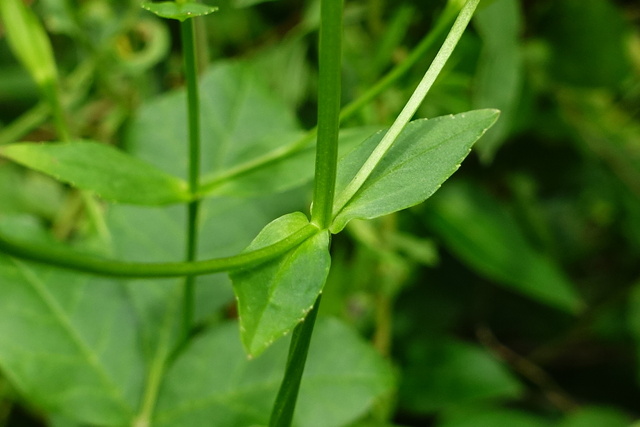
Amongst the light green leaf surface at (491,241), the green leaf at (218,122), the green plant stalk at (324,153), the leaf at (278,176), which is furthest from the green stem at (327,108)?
the light green leaf surface at (491,241)

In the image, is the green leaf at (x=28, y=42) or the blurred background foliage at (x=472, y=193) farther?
the blurred background foliage at (x=472, y=193)

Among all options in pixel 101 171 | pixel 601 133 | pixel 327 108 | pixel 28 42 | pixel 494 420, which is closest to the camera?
pixel 327 108

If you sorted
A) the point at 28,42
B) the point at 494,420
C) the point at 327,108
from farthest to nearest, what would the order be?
the point at 494,420
the point at 28,42
the point at 327,108

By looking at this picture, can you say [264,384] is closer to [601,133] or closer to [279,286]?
[279,286]

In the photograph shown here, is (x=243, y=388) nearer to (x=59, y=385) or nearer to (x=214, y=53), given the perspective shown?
(x=59, y=385)

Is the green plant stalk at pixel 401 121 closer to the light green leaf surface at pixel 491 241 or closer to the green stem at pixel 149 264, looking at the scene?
the green stem at pixel 149 264

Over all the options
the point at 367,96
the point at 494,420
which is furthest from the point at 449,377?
the point at 367,96
